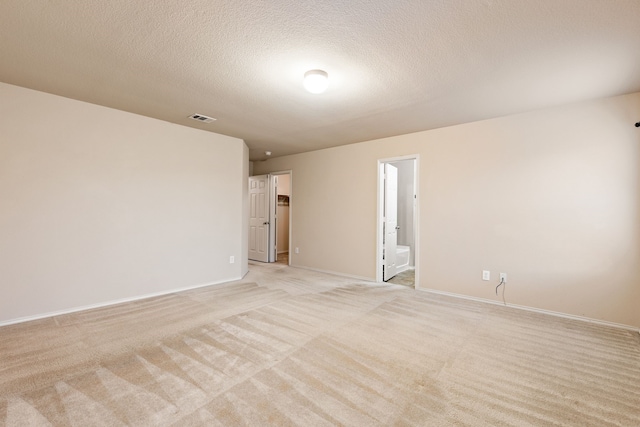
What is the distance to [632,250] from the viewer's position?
291 centimetres

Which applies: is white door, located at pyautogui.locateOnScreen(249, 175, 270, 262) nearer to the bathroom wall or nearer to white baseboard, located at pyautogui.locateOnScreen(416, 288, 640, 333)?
the bathroom wall

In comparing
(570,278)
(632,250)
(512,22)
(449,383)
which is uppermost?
(512,22)

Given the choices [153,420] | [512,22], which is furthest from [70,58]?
[512,22]

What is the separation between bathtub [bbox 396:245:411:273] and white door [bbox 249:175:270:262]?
2.93 m

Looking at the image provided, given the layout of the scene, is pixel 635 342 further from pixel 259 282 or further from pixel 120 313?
pixel 120 313

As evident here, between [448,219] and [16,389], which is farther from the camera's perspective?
[448,219]

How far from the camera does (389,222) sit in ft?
16.2

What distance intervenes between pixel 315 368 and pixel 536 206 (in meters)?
3.22

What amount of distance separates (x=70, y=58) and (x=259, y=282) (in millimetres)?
3548

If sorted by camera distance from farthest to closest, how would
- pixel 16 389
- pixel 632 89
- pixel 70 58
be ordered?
pixel 632 89 → pixel 70 58 → pixel 16 389

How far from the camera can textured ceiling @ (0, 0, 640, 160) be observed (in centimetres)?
176

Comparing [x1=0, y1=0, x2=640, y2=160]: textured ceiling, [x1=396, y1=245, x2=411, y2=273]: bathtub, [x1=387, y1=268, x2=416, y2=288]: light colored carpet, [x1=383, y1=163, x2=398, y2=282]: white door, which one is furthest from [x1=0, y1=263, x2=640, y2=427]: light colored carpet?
[x1=0, y1=0, x2=640, y2=160]: textured ceiling

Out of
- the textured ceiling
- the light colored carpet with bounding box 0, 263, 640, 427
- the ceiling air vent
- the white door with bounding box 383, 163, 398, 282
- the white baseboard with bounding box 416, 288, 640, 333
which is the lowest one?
the light colored carpet with bounding box 0, 263, 640, 427

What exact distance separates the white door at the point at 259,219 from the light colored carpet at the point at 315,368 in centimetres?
317
